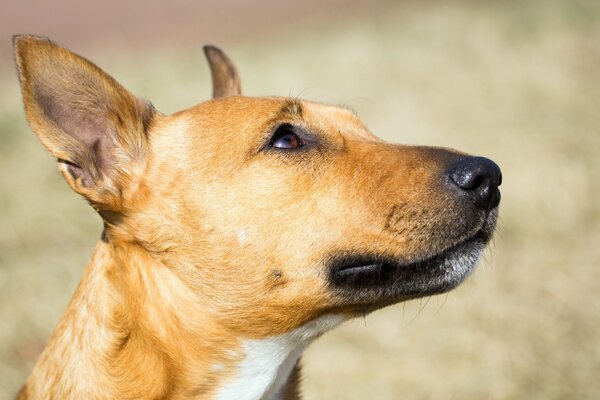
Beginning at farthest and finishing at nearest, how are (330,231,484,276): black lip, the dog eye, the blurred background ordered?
the blurred background → the dog eye → (330,231,484,276): black lip

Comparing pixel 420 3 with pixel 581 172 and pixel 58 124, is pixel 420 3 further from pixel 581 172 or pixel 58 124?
pixel 58 124

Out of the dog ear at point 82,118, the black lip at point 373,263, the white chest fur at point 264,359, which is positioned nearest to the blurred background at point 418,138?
the white chest fur at point 264,359

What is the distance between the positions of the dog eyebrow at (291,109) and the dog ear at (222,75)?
0.95 metres

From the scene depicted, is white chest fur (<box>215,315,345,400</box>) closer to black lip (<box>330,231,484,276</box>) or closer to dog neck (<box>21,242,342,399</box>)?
dog neck (<box>21,242,342,399</box>)

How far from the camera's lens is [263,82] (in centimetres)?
1261

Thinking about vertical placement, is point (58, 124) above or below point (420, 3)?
above

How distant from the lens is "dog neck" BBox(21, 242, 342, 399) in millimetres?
3346

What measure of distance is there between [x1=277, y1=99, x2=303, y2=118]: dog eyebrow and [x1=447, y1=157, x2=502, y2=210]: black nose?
89cm

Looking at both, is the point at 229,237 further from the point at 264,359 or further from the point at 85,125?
the point at 85,125

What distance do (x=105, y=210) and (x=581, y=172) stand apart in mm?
6515

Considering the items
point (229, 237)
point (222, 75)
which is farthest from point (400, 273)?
point (222, 75)

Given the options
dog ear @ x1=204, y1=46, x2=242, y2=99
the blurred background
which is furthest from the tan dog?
the blurred background

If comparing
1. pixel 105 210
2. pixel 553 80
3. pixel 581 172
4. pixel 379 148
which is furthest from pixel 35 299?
pixel 553 80

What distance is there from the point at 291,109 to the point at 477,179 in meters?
1.03
